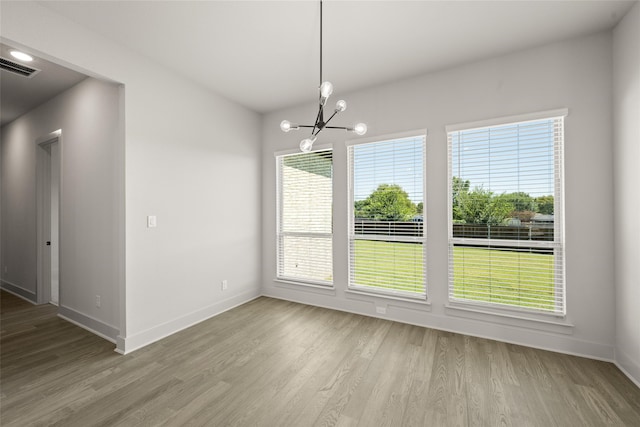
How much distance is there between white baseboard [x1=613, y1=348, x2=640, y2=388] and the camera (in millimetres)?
2143

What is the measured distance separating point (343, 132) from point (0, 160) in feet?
20.1

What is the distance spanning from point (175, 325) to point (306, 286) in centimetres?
174

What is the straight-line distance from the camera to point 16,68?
2.92 meters

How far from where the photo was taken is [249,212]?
432cm

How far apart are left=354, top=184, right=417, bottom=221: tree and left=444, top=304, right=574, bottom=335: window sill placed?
3.82 feet

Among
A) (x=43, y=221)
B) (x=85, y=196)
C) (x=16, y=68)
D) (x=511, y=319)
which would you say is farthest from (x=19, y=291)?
(x=511, y=319)

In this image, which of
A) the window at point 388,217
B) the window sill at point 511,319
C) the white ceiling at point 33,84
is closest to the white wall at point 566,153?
the window sill at point 511,319

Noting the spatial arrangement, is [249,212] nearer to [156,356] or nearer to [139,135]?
[139,135]

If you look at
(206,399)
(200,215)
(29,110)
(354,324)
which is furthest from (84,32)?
(354,324)

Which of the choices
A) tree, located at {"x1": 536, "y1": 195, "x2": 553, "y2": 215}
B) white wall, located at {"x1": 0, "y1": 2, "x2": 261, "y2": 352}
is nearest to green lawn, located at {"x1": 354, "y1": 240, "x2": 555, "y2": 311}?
tree, located at {"x1": 536, "y1": 195, "x2": 553, "y2": 215}

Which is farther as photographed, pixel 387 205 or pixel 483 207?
pixel 387 205

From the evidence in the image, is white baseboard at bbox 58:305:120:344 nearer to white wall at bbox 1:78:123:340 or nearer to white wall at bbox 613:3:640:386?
white wall at bbox 1:78:123:340

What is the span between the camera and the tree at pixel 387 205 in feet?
11.2

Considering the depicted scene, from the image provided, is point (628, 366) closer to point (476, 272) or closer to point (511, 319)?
point (511, 319)
